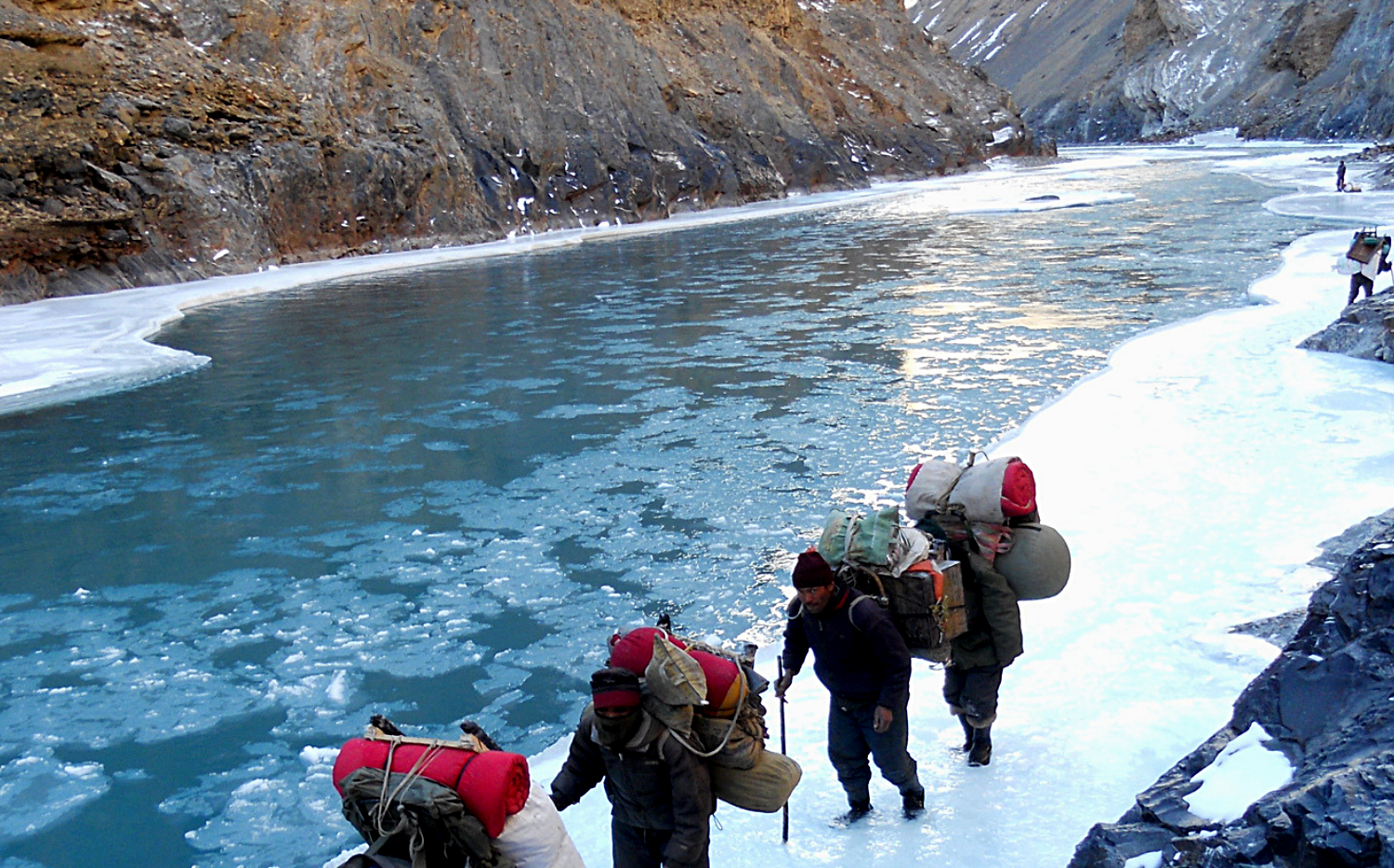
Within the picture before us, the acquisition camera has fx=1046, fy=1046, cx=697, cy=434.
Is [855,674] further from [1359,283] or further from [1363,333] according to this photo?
[1359,283]

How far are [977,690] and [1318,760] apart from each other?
176 centimetres

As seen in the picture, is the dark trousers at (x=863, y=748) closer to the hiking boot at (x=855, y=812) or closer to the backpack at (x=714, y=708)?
the hiking boot at (x=855, y=812)

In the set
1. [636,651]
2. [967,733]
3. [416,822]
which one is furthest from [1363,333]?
[416,822]

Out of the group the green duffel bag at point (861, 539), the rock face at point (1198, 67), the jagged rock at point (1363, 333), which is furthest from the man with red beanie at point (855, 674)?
the rock face at point (1198, 67)

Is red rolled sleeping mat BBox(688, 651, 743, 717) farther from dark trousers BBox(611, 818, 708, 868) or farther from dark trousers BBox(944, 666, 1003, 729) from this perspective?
dark trousers BBox(944, 666, 1003, 729)

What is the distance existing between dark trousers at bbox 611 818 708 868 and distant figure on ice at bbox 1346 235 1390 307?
1301 cm

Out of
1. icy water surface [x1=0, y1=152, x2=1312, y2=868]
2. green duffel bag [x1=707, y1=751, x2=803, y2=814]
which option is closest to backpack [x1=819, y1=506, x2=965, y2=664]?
green duffel bag [x1=707, y1=751, x2=803, y2=814]

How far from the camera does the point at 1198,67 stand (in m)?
118

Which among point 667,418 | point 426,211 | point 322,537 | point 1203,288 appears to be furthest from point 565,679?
point 426,211

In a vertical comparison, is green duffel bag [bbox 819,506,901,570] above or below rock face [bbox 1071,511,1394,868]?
above

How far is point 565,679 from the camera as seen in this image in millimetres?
5969

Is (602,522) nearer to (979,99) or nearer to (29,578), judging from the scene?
(29,578)

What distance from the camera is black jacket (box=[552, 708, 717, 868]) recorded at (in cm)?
321

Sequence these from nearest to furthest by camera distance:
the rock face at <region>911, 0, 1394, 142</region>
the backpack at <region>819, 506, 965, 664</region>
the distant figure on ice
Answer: the backpack at <region>819, 506, 965, 664</region>, the distant figure on ice, the rock face at <region>911, 0, 1394, 142</region>
